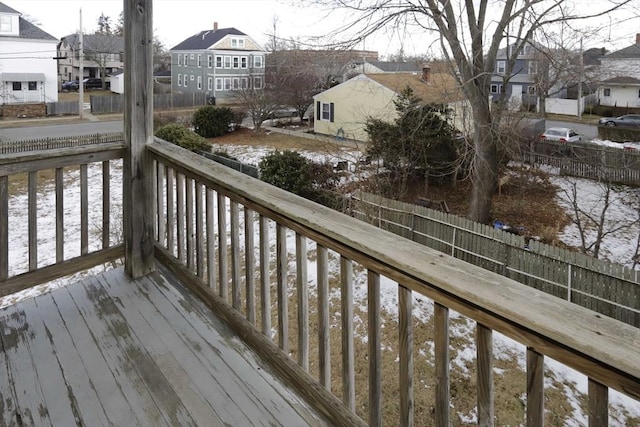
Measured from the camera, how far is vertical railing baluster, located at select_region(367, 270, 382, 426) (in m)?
1.22

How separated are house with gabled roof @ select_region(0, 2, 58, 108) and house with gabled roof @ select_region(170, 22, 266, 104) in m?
1.84

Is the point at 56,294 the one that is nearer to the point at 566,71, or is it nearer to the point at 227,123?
the point at 566,71

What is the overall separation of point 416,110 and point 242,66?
3684 mm

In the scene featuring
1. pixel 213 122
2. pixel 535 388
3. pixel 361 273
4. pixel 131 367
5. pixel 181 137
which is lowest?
pixel 361 273

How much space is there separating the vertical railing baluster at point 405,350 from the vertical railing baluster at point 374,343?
0.29ft

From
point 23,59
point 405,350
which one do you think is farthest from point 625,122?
point 405,350

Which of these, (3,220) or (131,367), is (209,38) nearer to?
(3,220)

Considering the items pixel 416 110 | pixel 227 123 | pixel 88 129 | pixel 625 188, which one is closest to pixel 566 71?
pixel 416 110

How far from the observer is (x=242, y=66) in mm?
8914

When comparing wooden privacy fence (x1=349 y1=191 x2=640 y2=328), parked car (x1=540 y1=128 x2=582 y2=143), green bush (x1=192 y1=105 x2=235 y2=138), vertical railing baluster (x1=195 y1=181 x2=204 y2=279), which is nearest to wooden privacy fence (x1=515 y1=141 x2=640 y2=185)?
parked car (x1=540 y1=128 x2=582 y2=143)

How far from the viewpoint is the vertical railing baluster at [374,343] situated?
1224 millimetres

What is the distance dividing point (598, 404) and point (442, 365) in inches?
14.3

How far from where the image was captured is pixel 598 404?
756 mm

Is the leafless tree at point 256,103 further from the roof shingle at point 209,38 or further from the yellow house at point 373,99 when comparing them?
the roof shingle at point 209,38
